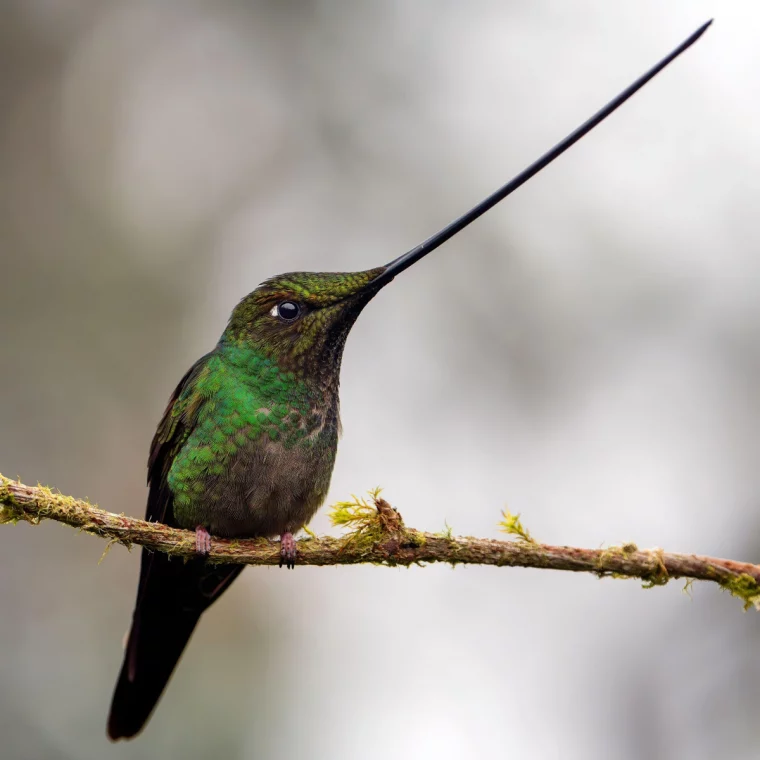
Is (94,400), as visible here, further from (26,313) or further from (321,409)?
(321,409)

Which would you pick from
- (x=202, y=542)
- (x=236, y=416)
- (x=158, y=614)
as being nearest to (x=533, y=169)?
(x=236, y=416)

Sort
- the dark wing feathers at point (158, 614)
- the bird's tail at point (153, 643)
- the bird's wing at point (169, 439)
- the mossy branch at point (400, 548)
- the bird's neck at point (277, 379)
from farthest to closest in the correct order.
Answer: the bird's tail at point (153, 643) < the dark wing feathers at point (158, 614) < the bird's wing at point (169, 439) < the bird's neck at point (277, 379) < the mossy branch at point (400, 548)

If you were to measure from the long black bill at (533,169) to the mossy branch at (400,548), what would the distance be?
1306 millimetres

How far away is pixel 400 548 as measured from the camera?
10.9 feet

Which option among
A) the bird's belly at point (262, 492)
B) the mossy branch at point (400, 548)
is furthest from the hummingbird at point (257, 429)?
the mossy branch at point (400, 548)

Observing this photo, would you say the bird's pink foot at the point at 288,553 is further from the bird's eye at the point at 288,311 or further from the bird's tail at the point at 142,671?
the bird's tail at the point at 142,671

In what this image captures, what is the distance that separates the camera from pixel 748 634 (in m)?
8.07

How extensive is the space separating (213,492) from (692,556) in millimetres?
2410

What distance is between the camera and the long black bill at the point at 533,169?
304 cm

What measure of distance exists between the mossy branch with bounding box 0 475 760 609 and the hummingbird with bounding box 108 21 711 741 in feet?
1.22

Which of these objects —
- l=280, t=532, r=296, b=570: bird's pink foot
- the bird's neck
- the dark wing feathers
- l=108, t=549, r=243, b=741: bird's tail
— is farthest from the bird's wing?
l=280, t=532, r=296, b=570: bird's pink foot

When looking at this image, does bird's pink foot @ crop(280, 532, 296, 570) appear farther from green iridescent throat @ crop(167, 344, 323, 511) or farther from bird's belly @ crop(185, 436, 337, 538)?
green iridescent throat @ crop(167, 344, 323, 511)

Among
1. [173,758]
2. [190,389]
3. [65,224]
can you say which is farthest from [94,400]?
[190,389]

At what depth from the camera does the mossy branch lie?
2.92 metres
